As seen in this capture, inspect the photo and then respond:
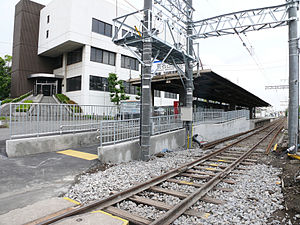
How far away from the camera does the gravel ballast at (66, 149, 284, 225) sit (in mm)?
4148

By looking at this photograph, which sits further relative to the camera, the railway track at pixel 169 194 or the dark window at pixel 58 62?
the dark window at pixel 58 62

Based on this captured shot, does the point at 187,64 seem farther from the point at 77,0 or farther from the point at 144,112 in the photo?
the point at 77,0

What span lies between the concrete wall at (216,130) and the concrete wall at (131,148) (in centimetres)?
337

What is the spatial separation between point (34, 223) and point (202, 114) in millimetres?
15133

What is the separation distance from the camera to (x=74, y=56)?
33.3 metres

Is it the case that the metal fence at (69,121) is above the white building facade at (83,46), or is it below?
below

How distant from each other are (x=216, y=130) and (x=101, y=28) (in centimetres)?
2450

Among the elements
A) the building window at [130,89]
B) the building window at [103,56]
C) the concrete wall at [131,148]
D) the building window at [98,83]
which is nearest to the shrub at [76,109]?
the concrete wall at [131,148]

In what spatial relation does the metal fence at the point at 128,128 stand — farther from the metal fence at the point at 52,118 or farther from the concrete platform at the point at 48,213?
the concrete platform at the point at 48,213

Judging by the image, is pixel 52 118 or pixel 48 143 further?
pixel 52 118

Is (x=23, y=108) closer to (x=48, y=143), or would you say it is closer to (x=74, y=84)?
(x=48, y=143)

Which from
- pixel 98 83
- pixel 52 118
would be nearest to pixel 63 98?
pixel 98 83

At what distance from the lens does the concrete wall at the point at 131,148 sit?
26.0 ft

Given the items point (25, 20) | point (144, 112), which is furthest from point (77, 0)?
point (144, 112)
